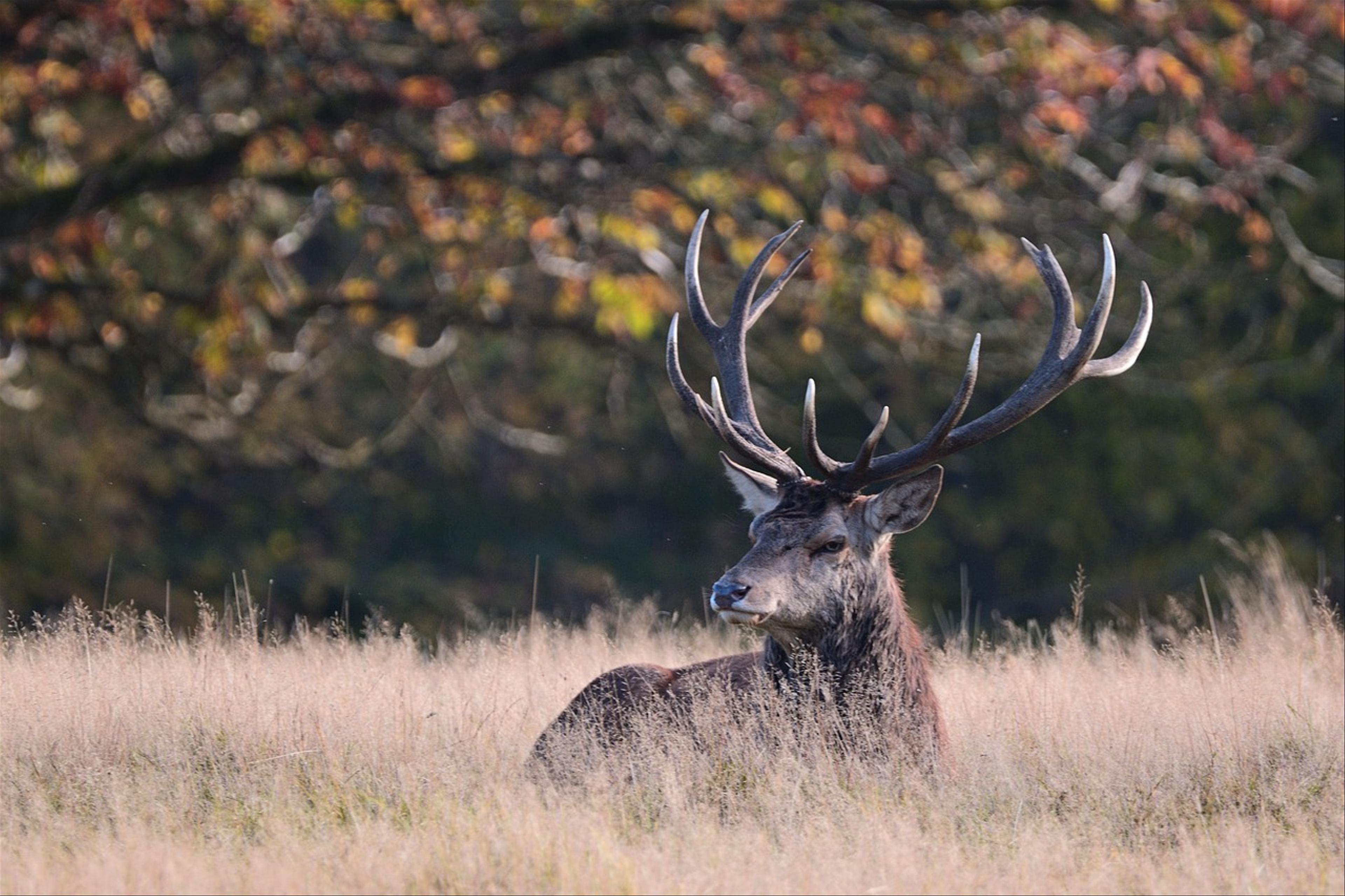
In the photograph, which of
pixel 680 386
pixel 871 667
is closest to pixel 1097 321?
pixel 871 667

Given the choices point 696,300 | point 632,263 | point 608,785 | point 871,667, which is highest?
point 632,263

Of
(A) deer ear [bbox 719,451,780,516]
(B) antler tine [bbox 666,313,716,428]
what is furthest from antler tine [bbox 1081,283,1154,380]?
(B) antler tine [bbox 666,313,716,428]

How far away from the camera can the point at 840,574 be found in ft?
19.2

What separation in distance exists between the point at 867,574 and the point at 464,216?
4.62m

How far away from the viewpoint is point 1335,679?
704 cm

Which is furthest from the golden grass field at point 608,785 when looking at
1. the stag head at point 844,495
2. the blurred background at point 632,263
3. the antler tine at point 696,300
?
the blurred background at point 632,263

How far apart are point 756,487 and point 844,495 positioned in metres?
0.31

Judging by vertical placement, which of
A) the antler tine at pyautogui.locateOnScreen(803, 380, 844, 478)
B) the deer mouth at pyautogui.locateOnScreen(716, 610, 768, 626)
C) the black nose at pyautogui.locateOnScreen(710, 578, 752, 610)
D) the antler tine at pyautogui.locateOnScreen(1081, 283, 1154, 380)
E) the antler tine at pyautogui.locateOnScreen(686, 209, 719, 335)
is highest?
the antler tine at pyautogui.locateOnScreen(686, 209, 719, 335)

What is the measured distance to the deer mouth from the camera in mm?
5535

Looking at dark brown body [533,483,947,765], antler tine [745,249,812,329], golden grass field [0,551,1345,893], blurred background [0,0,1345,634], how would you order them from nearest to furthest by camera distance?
1. golden grass field [0,551,1345,893]
2. dark brown body [533,483,947,765]
3. antler tine [745,249,812,329]
4. blurred background [0,0,1345,634]

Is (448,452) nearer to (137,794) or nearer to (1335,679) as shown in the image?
(1335,679)

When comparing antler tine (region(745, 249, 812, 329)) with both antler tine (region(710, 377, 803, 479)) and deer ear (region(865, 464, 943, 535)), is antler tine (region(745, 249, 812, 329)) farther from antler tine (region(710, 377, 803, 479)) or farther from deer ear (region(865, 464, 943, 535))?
deer ear (region(865, 464, 943, 535))

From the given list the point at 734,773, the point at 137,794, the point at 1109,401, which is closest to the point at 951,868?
the point at 734,773

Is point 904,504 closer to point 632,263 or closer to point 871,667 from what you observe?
point 871,667
